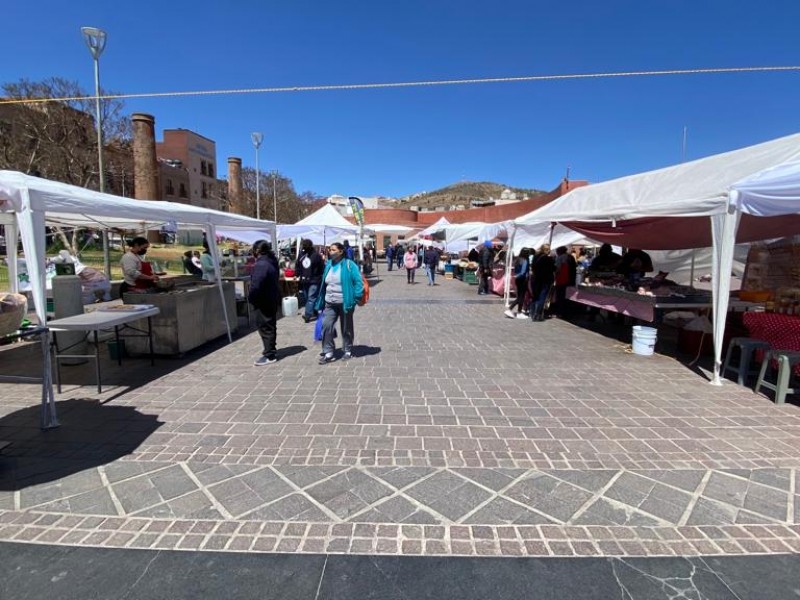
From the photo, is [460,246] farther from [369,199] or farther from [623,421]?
[369,199]

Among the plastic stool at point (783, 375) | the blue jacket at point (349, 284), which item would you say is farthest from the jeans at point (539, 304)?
the blue jacket at point (349, 284)

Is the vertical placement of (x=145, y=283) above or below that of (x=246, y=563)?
above

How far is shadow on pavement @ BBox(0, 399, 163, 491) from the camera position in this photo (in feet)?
11.2

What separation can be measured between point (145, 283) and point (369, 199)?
8326 centimetres

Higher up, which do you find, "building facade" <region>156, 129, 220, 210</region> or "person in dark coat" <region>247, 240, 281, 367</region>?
"building facade" <region>156, 129, 220, 210</region>

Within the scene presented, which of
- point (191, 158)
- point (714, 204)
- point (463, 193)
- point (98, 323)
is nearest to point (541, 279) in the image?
point (714, 204)

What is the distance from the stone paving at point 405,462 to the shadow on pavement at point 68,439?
0.06ft

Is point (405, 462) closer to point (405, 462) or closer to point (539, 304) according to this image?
point (405, 462)

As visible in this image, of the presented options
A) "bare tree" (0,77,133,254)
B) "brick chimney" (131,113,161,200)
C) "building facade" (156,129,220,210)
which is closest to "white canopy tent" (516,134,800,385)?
"bare tree" (0,77,133,254)

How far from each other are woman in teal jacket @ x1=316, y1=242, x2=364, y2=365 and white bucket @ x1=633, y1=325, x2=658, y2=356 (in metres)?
4.37

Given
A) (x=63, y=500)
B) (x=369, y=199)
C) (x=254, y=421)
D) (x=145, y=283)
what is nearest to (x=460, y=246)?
(x=145, y=283)

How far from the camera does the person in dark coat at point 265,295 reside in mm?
6156

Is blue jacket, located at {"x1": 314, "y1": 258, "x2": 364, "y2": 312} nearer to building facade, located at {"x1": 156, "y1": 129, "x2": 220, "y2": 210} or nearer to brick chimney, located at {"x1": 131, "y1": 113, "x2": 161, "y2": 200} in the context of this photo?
brick chimney, located at {"x1": 131, "y1": 113, "x2": 161, "y2": 200}

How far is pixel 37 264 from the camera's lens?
14.8ft
